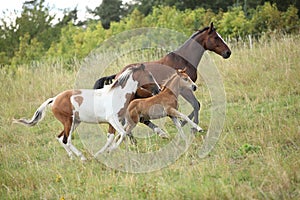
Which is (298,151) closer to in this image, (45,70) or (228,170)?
(228,170)

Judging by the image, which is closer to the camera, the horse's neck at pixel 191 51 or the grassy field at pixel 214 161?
the grassy field at pixel 214 161

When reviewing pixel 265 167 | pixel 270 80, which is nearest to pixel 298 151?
pixel 265 167

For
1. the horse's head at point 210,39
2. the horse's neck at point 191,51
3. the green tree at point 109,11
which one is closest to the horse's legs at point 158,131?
the horse's neck at point 191,51

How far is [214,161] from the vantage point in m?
5.52

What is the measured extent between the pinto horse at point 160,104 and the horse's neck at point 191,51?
4.64 ft

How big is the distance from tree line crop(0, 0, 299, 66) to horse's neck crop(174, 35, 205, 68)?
7.49m

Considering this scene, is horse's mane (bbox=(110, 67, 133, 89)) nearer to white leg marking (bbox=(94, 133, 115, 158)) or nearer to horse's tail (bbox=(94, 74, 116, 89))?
white leg marking (bbox=(94, 133, 115, 158))

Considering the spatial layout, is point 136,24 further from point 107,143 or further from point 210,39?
point 107,143

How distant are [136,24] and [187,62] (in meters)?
14.3

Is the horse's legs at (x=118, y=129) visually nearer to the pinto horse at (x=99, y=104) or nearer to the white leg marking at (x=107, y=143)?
the pinto horse at (x=99, y=104)

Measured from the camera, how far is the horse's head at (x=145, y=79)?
666 centimetres

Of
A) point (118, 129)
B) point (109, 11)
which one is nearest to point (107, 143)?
point (118, 129)

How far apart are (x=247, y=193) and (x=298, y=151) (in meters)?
1.43

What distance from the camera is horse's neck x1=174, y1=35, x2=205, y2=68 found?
8.11 metres
